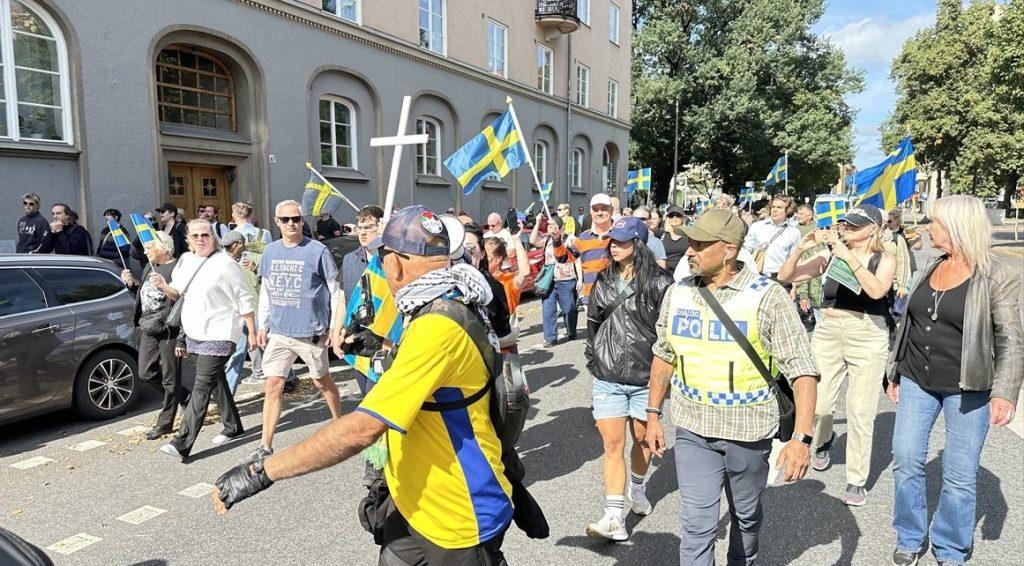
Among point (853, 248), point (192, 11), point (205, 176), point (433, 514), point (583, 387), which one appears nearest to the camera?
point (433, 514)

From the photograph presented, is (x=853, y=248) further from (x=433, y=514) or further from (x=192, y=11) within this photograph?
(x=192, y=11)

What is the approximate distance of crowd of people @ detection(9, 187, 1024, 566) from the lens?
2.09 meters

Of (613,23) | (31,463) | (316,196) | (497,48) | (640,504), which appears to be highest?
(613,23)

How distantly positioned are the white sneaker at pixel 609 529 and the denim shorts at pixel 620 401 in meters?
0.58

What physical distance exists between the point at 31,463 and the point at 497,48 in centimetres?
1912

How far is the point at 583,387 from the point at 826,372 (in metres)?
3.15

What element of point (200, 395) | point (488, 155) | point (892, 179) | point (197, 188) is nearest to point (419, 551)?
point (200, 395)

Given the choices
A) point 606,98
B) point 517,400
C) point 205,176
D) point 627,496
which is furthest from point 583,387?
point 606,98

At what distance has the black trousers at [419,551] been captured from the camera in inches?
84.0

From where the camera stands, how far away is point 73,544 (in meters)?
3.93

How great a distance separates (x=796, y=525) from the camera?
405 cm

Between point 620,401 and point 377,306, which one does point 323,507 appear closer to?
point 377,306

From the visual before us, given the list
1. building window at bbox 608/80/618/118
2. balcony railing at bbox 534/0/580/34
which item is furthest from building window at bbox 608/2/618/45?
balcony railing at bbox 534/0/580/34

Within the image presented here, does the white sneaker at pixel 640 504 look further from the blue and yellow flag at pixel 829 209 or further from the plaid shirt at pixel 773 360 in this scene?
the blue and yellow flag at pixel 829 209
